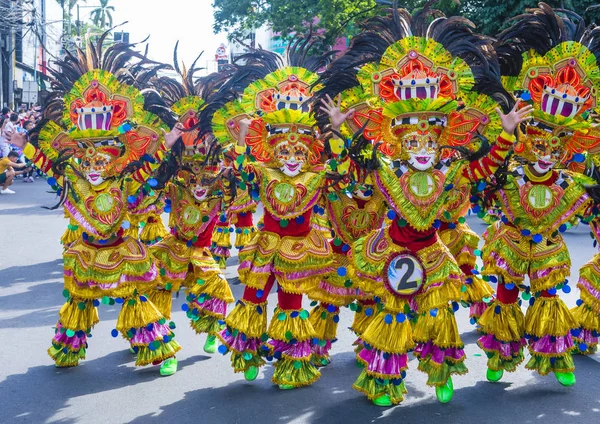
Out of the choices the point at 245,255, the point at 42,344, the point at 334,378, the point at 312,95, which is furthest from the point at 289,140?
the point at 42,344

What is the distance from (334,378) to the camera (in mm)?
5621

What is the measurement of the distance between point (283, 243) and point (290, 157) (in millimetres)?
631

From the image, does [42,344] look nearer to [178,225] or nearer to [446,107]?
[178,225]

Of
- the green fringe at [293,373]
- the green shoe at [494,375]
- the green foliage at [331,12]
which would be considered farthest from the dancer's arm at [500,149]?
the green foliage at [331,12]

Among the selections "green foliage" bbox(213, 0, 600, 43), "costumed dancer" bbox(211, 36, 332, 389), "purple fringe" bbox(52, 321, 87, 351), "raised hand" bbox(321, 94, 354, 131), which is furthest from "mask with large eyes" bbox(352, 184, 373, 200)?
"green foliage" bbox(213, 0, 600, 43)

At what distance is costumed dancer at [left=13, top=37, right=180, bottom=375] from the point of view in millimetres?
5391

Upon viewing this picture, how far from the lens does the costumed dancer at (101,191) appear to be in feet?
17.7

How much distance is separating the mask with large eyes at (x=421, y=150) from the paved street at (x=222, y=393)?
170cm

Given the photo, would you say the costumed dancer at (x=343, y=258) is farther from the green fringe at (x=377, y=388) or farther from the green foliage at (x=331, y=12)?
the green foliage at (x=331, y=12)

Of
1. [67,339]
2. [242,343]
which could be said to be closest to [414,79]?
[242,343]

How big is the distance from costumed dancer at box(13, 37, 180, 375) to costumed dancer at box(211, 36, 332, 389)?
696mm

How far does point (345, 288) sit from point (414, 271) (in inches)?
37.2

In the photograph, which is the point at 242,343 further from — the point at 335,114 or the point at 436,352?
the point at 335,114

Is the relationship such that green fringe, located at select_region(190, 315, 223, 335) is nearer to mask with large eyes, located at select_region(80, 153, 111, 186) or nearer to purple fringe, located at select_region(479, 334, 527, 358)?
mask with large eyes, located at select_region(80, 153, 111, 186)
